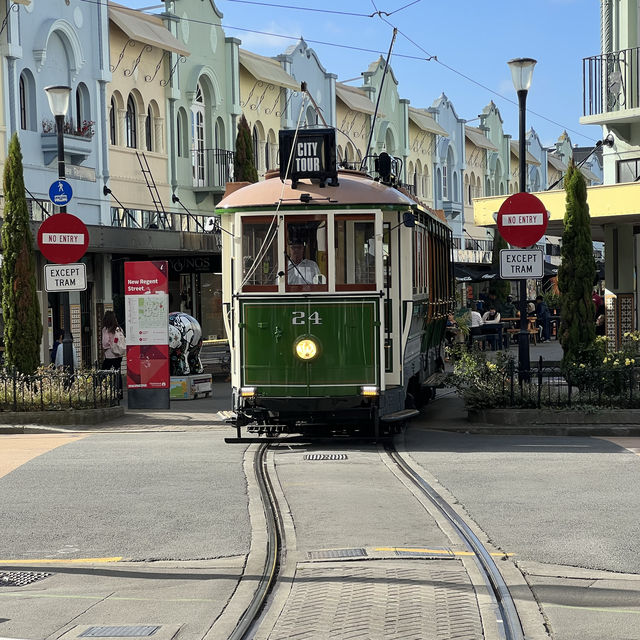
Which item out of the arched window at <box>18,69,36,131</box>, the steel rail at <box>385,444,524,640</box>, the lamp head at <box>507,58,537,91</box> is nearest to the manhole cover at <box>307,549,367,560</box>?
the steel rail at <box>385,444,524,640</box>

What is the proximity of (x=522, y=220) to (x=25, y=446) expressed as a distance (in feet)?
23.7

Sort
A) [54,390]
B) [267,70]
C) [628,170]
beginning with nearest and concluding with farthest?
1. [54,390]
2. [628,170]
3. [267,70]

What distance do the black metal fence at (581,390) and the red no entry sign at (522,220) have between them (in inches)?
70.0

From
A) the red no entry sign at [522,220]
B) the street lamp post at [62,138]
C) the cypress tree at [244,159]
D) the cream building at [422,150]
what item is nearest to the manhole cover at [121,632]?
the red no entry sign at [522,220]

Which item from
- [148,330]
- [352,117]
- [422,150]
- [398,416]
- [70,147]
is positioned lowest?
[398,416]

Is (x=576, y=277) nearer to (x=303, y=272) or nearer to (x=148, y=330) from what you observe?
(x=303, y=272)

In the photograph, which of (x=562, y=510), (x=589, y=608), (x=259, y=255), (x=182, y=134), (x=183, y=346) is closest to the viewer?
(x=589, y=608)

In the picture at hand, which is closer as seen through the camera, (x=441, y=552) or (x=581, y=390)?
(x=441, y=552)

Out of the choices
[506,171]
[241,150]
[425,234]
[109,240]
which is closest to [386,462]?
[425,234]

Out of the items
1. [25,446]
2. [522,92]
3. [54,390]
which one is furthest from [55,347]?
[522,92]

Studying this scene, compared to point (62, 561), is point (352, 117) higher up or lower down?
higher up

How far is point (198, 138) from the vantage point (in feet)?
117

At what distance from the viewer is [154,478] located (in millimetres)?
12094

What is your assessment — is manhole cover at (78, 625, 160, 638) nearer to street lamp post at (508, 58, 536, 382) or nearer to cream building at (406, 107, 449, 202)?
street lamp post at (508, 58, 536, 382)
